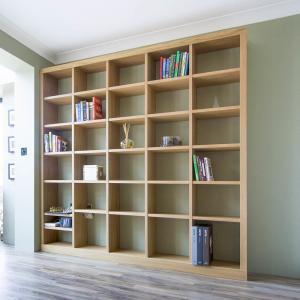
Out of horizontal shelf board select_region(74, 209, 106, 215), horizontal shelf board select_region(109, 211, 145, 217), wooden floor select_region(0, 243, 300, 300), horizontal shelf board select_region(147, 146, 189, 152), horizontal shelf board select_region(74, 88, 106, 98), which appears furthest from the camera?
horizontal shelf board select_region(74, 88, 106, 98)

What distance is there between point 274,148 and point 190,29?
63.2 inches

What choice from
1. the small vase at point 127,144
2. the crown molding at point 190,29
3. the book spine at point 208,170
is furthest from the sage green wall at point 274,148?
the small vase at point 127,144

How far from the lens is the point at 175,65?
2.91 metres

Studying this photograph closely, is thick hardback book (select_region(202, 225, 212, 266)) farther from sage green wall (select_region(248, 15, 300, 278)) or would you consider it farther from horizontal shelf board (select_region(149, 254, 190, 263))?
sage green wall (select_region(248, 15, 300, 278))

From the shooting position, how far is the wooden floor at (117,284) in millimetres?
2230

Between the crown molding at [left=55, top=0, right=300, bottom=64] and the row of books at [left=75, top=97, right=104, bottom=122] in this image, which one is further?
the row of books at [left=75, top=97, right=104, bottom=122]

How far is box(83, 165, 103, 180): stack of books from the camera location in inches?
128

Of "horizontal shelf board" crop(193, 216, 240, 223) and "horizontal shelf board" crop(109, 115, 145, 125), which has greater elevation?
"horizontal shelf board" crop(109, 115, 145, 125)

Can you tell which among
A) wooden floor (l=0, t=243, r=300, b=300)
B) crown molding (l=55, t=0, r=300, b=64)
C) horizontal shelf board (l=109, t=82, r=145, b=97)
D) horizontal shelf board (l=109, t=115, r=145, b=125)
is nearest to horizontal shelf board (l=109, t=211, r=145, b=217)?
wooden floor (l=0, t=243, r=300, b=300)

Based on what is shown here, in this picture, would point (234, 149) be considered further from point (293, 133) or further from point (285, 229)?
point (285, 229)

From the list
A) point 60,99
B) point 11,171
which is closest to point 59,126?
point 60,99

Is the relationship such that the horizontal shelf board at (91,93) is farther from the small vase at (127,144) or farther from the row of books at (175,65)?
the row of books at (175,65)

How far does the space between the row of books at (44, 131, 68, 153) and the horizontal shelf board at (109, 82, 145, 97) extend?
985 millimetres

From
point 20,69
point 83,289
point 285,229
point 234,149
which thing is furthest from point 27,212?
point 285,229
